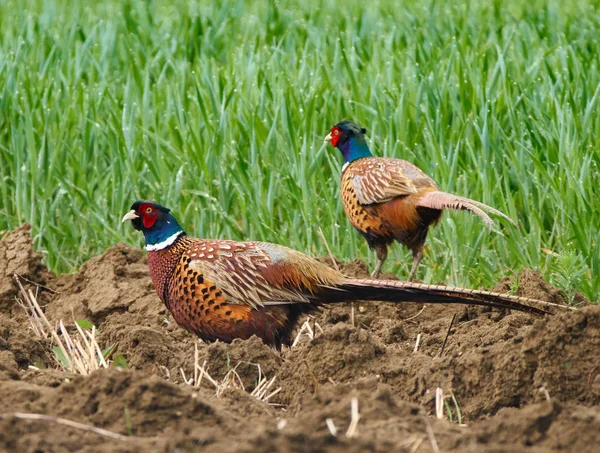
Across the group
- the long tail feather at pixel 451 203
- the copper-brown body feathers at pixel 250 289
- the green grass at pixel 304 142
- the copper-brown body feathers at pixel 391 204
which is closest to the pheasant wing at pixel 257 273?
the copper-brown body feathers at pixel 250 289

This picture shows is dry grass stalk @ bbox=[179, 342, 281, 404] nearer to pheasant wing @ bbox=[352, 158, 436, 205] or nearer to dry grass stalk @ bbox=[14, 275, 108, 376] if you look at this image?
dry grass stalk @ bbox=[14, 275, 108, 376]

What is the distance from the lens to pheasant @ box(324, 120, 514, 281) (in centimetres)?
560

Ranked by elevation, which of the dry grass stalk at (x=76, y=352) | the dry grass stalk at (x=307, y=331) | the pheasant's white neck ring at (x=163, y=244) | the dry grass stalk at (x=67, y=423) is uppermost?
the dry grass stalk at (x=67, y=423)

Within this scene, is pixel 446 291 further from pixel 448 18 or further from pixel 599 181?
pixel 448 18

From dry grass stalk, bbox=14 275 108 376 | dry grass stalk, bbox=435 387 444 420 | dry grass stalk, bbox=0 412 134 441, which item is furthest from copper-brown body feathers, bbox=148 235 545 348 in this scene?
dry grass stalk, bbox=0 412 134 441

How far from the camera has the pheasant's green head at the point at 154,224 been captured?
491cm

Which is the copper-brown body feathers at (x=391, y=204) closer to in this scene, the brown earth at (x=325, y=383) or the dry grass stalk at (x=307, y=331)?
the brown earth at (x=325, y=383)

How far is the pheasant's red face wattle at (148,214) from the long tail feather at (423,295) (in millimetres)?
860

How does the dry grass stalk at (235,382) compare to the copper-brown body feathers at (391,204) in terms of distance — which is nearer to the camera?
the dry grass stalk at (235,382)

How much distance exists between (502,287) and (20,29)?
5107 millimetres

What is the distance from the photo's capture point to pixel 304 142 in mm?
6332

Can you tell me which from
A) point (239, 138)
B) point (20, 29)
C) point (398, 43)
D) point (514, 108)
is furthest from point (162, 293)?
point (20, 29)

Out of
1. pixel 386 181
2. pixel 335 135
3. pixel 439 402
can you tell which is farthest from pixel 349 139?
pixel 439 402

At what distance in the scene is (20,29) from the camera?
8.73m
